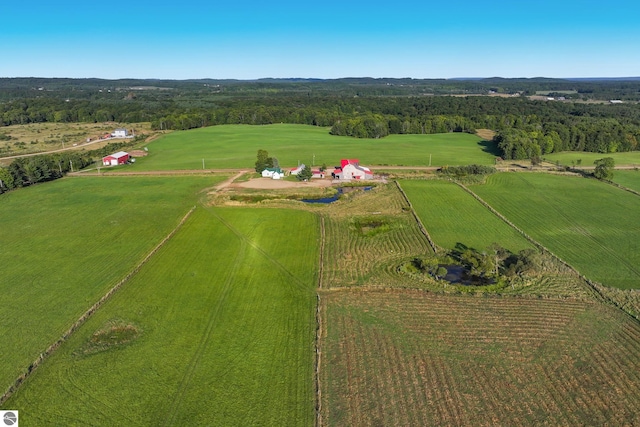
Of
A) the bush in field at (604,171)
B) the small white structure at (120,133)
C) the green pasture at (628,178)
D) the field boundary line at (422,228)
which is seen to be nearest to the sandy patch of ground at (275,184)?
the field boundary line at (422,228)

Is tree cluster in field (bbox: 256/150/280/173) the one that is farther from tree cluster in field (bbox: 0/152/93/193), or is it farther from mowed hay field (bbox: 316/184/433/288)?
tree cluster in field (bbox: 0/152/93/193)

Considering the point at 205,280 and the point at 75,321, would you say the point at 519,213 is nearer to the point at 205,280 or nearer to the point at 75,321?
the point at 205,280

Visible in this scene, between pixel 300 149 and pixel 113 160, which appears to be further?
pixel 300 149

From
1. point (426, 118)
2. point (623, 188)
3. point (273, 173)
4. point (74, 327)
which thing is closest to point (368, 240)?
point (74, 327)

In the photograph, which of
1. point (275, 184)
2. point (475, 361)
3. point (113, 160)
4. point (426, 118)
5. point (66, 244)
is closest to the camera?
point (475, 361)

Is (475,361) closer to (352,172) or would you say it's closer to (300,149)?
(352,172)

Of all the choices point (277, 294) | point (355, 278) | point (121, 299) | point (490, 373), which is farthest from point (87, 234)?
point (490, 373)

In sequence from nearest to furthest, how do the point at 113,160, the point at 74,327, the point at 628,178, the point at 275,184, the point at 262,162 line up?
the point at 74,327 < the point at 275,184 < the point at 628,178 < the point at 262,162 < the point at 113,160
